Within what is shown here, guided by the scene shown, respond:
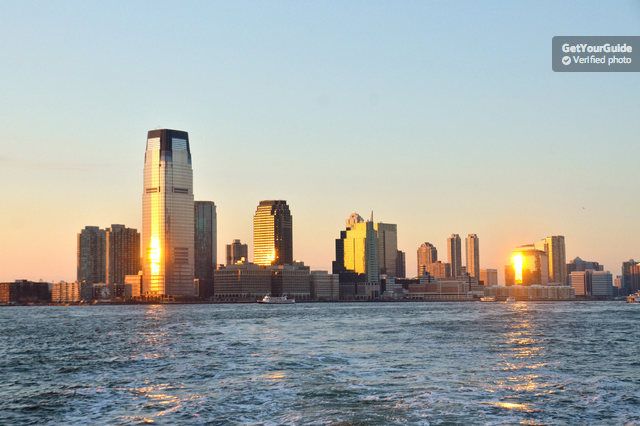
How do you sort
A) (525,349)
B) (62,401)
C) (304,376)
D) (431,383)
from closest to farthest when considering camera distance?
(62,401)
(431,383)
(304,376)
(525,349)

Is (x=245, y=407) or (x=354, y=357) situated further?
(x=354, y=357)

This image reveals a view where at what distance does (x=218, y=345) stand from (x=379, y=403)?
160 feet

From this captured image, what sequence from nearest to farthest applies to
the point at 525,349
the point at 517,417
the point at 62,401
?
the point at 517,417
the point at 62,401
the point at 525,349

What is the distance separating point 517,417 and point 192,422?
55.8ft

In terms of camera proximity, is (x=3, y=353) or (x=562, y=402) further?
(x=3, y=353)

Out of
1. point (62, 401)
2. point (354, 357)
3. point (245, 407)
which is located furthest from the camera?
point (354, 357)

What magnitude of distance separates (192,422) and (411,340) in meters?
58.2

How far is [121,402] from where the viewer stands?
47625 millimetres

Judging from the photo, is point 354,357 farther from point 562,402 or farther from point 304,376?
point 562,402

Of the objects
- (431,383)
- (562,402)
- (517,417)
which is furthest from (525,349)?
(517,417)

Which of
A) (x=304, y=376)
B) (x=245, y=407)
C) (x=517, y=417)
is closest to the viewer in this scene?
(x=517, y=417)

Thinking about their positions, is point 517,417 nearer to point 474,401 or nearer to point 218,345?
point 474,401

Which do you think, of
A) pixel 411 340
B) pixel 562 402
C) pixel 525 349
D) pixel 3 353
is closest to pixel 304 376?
pixel 562 402

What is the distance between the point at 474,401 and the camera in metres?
45.5
